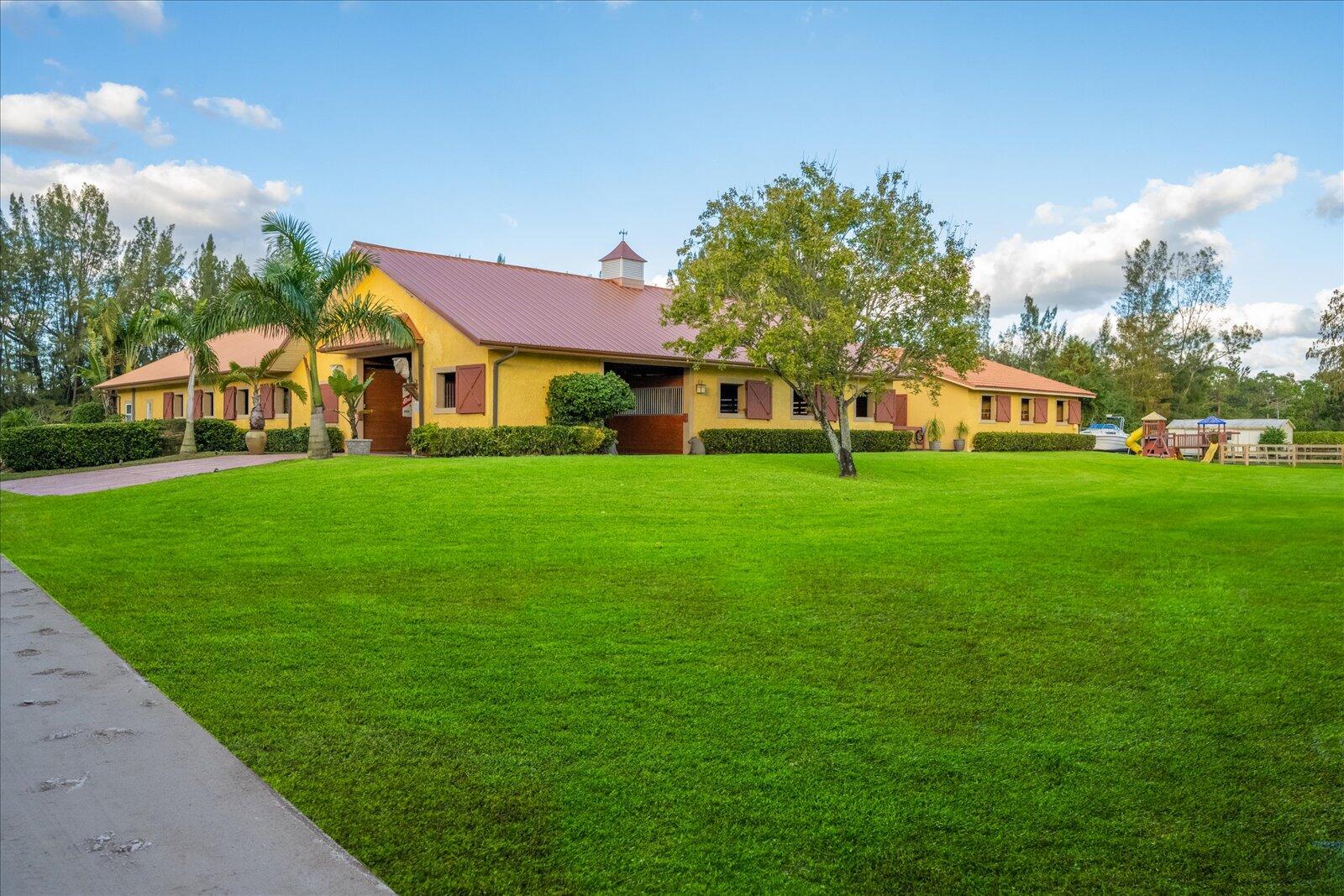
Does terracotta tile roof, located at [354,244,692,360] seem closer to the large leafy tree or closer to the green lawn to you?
the large leafy tree

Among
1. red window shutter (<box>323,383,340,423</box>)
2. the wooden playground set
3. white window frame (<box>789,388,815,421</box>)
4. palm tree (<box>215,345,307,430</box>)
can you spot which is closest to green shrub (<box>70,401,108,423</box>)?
palm tree (<box>215,345,307,430</box>)

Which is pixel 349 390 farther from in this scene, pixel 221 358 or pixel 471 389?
pixel 221 358

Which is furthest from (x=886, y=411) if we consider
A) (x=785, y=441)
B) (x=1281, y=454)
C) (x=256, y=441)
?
(x=256, y=441)

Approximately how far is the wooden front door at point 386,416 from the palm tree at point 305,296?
3347mm

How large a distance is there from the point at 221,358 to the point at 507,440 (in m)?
16.9

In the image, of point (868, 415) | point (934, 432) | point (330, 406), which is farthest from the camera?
point (934, 432)

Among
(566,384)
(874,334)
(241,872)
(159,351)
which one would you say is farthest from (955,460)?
(159,351)

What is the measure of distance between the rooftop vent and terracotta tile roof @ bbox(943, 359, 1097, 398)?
11688mm

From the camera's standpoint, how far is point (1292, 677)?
4973 mm

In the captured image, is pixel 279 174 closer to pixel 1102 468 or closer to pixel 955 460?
pixel 955 460

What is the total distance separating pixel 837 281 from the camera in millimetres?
16328

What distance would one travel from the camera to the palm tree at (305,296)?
64.4ft

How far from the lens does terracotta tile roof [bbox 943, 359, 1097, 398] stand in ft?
110

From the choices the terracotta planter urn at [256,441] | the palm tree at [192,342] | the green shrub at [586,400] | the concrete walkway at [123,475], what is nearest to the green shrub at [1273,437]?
the green shrub at [586,400]
